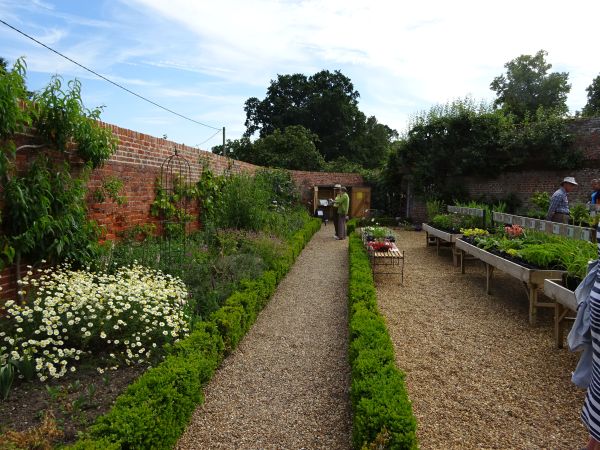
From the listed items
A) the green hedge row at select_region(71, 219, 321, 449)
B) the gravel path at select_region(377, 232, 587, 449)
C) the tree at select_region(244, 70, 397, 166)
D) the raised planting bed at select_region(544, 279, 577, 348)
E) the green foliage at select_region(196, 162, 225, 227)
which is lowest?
the gravel path at select_region(377, 232, 587, 449)

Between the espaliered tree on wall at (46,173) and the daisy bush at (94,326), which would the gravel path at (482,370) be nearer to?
the daisy bush at (94,326)

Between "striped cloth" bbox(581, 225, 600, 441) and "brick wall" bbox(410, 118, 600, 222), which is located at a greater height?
"brick wall" bbox(410, 118, 600, 222)

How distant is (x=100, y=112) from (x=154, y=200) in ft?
7.22

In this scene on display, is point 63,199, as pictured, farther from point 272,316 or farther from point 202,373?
point 272,316

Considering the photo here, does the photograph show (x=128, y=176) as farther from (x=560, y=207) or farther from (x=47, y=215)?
(x=560, y=207)

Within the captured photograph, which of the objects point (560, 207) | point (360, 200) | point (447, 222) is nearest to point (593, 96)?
point (360, 200)

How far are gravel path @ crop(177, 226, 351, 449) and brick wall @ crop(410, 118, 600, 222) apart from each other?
462 inches

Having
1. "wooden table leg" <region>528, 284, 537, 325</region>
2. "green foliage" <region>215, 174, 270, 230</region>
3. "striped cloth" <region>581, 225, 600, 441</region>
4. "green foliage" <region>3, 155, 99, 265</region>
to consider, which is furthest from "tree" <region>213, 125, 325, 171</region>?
"striped cloth" <region>581, 225, 600, 441</region>

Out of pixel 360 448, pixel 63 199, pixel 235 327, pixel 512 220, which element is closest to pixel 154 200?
pixel 63 199

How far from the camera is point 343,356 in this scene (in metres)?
4.27

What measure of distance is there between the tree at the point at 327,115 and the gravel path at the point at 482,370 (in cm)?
3036

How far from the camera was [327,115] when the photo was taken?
3669 centimetres

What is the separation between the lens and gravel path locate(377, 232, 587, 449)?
9.59ft

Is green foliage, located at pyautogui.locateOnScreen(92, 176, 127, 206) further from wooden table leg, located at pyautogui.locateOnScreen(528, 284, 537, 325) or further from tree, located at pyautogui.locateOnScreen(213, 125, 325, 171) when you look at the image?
tree, located at pyautogui.locateOnScreen(213, 125, 325, 171)
